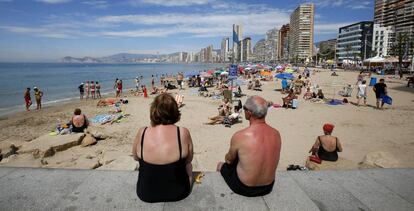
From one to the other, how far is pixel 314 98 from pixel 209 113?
23.3 ft

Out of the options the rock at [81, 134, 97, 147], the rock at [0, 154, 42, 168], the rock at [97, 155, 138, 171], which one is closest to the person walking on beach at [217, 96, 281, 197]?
the rock at [97, 155, 138, 171]

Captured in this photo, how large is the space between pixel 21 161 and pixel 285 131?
798 centimetres

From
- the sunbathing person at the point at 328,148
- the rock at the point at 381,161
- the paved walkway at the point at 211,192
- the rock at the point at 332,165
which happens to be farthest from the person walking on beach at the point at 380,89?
the paved walkway at the point at 211,192

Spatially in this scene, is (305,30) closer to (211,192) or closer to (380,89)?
(380,89)

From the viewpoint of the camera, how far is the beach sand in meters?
7.06

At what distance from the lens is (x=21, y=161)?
6270 millimetres

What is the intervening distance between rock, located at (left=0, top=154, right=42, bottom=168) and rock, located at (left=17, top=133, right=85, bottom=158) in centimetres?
22

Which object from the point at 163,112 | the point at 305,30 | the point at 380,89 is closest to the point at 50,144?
the point at 163,112

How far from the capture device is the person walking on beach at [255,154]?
8.31 ft

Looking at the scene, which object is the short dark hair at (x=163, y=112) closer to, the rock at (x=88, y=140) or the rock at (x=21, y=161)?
the rock at (x=21, y=161)

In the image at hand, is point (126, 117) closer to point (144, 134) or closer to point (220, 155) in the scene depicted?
point (220, 155)

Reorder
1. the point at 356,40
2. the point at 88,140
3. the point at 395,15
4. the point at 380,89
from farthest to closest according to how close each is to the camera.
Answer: the point at 356,40 → the point at 395,15 → the point at 380,89 → the point at 88,140

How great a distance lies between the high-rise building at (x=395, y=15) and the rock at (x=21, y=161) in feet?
349

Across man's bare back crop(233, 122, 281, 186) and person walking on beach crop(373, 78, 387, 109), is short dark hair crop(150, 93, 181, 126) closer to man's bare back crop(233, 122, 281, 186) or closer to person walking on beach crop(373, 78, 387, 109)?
man's bare back crop(233, 122, 281, 186)
